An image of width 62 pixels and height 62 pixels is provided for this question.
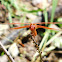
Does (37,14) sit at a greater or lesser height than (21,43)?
greater

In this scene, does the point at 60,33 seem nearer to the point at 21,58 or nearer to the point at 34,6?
the point at 21,58

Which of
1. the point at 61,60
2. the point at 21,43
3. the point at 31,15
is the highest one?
the point at 31,15

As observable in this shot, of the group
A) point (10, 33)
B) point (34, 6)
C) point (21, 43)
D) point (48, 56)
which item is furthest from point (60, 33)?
point (34, 6)

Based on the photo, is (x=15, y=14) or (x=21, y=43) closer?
(x=21, y=43)

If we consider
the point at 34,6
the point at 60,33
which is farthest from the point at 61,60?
the point at 34,6

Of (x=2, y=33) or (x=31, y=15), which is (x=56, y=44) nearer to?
(x=2, y=33)

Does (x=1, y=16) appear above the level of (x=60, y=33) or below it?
above

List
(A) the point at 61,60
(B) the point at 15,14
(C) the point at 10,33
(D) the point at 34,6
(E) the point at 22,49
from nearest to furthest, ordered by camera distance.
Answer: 1. (A) the point at 61,60
2. (E) the point at 22,49
3. (C) the point at 10,33
4. (B) the point at 15,14
5. (D) the point at 34,6

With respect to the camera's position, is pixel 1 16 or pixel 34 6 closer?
pixel 1 16

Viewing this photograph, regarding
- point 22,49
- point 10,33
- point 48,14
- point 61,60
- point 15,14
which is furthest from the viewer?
point 15,14
